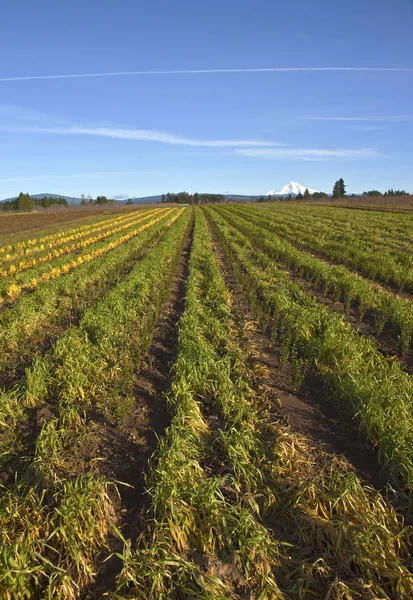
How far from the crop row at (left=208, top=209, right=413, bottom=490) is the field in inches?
1.4

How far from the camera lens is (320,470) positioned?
4055mm

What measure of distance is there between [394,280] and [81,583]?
12.9 meters

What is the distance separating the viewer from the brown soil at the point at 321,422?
4285mm

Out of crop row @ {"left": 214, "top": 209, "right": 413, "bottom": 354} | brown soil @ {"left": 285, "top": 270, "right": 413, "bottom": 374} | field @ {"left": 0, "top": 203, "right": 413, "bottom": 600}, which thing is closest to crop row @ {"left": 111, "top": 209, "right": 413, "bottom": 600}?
field @ {"left": 0, "top": 203, "right": 413, "bottom": 600}

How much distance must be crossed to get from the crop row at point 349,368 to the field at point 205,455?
4cm

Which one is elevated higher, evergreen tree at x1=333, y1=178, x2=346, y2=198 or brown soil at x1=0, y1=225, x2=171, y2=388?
evergreen tree at x1=333, y1=178, x2=346, y2=198

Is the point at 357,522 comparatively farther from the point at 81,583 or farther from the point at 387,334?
the point at 387,334

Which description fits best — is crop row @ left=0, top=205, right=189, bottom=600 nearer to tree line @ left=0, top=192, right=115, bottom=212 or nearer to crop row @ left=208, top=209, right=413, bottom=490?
crop row @ left=208, top=209, right=413, bottom=490

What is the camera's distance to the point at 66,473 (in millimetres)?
4012

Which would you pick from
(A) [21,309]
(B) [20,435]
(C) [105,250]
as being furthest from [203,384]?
(C) [105,250]

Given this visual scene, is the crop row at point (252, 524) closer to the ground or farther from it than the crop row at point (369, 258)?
closer to the ground

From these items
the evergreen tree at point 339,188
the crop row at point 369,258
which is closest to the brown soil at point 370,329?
the crop row at point 369,258

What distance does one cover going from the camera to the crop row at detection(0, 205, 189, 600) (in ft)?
9.59

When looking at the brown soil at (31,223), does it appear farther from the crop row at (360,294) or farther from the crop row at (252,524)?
the crop row at (252,524)
